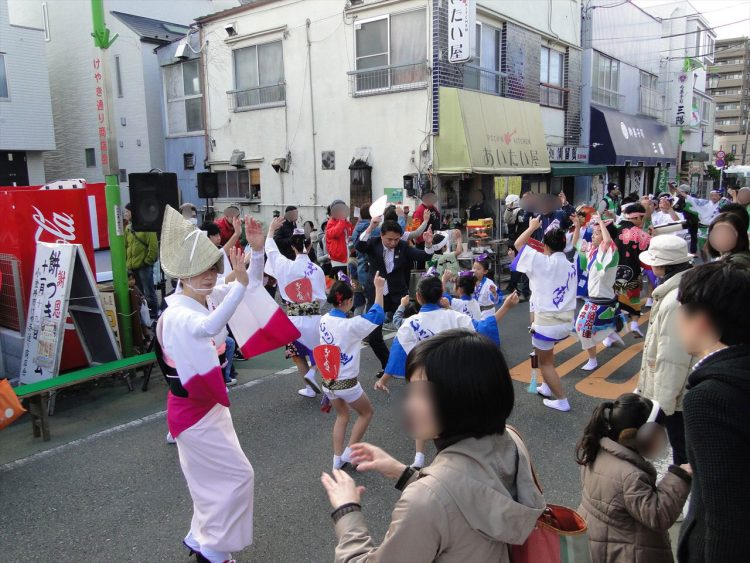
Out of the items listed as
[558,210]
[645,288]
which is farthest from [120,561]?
[645,288]

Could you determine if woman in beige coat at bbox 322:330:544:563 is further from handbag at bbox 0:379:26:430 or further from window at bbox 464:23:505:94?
window at bbox 464:23:505:94

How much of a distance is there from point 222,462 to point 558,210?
9.26 m

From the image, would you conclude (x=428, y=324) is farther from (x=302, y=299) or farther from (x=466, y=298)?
(x=302, y=299)

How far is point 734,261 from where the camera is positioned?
6.19 ft

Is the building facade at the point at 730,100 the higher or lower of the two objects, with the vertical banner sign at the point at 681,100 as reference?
higher

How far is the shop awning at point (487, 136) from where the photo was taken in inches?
512

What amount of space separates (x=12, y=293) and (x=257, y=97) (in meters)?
11.8

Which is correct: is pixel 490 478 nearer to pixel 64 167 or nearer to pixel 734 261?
pixel 734 261

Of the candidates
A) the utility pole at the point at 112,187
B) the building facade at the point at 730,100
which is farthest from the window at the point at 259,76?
the building facade at the point at 730,100

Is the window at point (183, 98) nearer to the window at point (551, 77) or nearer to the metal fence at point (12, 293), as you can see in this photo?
the window at point (551, 77)

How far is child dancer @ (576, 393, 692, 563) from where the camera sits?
2139 millimetres

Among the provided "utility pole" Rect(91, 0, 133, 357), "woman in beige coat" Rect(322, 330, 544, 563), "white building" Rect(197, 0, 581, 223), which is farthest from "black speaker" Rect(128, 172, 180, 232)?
"white building" Rect(197, 0, 581, 223)

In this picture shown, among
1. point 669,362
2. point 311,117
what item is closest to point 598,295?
point 669,362

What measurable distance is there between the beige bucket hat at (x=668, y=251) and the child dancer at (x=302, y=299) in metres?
3.33
